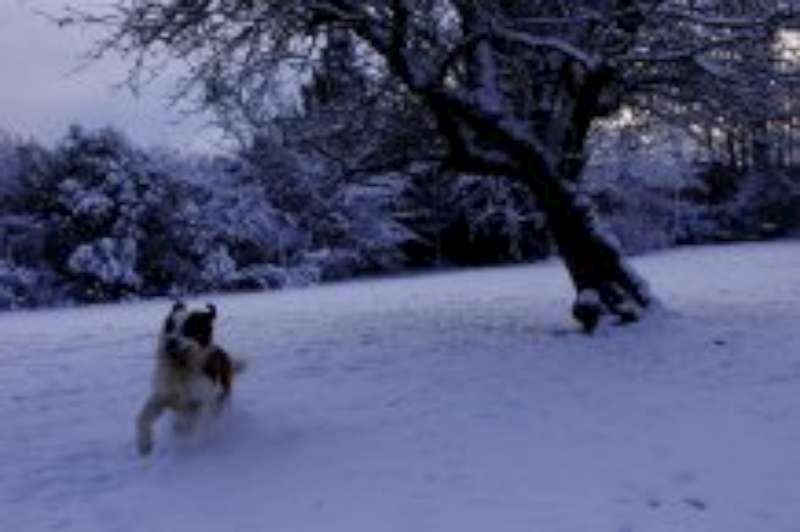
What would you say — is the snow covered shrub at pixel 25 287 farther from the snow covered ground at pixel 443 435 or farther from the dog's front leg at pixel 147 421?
the dog's front leg at pixel 147 421

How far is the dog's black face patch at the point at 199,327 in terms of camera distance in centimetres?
715

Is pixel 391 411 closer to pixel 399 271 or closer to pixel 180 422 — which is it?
pixel 180 422

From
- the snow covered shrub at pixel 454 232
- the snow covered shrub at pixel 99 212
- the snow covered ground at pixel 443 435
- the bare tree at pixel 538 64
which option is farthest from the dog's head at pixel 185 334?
the snow covered shrub at pixel 454 232

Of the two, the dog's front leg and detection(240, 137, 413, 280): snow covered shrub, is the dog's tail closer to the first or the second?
the dog's front leg

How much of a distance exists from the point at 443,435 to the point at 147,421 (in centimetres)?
191

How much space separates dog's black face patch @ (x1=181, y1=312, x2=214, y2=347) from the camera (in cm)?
715

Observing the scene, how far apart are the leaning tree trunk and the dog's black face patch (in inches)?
261

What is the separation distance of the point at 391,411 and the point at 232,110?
7692mm

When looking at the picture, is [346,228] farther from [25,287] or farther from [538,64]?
[538,64]

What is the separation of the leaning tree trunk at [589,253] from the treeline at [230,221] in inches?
418

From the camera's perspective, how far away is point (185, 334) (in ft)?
23.3

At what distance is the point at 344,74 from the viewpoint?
48.1 ft

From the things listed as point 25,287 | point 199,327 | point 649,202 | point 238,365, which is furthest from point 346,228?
point 199,327

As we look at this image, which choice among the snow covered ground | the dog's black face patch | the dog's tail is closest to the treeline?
the snow covered ground
